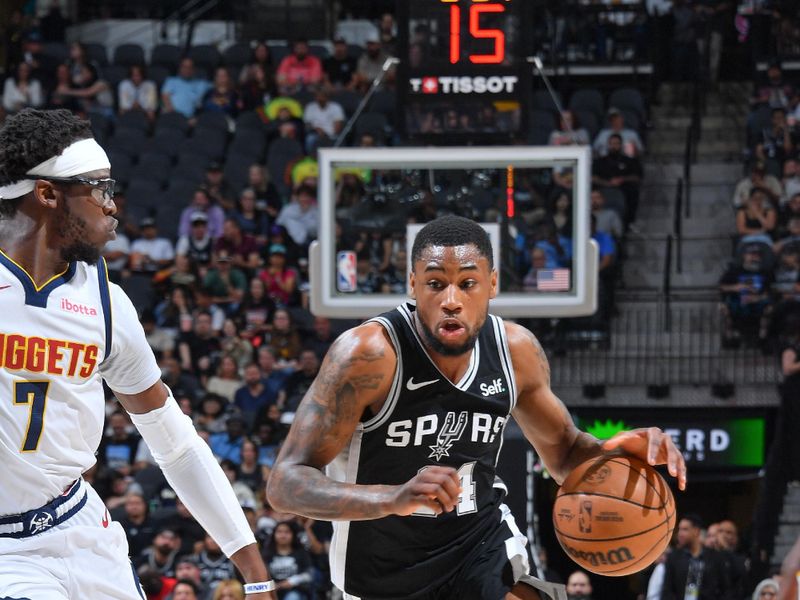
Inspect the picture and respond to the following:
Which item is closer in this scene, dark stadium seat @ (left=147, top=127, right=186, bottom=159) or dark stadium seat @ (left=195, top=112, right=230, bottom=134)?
dark stadium seat @ (left=147, top=127, right=186, bottom=159)

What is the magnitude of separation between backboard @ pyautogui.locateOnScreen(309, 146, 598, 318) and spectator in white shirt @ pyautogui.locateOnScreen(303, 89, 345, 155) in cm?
497

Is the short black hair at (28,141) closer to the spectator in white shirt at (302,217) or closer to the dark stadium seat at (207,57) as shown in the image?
the spectator in white shirt at (302,217)

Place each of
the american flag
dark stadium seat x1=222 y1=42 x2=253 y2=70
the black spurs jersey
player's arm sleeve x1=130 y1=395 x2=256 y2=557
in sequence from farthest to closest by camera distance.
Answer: dark stadium seat x1=222 y1=42 x2=253 y2=70 → the american flag → the black spurs jersey → player's arm sleeve x1=130 y1=395 x2=256 y2=557

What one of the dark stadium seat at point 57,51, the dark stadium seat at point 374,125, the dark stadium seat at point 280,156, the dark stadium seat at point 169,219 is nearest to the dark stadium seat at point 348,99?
the dark stadium seat at point 374,125

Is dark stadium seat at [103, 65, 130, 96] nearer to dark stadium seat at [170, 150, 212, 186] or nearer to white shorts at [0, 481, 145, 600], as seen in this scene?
dark stadium seat at [170, 150, 212, 186]

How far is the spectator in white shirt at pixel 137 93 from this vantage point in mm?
15758

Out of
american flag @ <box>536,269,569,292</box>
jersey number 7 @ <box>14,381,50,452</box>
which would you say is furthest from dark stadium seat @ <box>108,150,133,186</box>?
jersey number 7 @ <box>14,381,50,452</box>

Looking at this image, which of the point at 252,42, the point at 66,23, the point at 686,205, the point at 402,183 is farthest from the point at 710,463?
the point at 66,23

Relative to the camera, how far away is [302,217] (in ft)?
43.2

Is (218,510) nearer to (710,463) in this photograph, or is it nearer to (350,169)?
(350,169)

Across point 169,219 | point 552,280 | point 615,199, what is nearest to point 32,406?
point 552,280

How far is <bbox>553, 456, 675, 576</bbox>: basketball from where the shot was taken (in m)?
4.38

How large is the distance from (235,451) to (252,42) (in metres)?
7.60

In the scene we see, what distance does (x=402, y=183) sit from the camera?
9367mm
